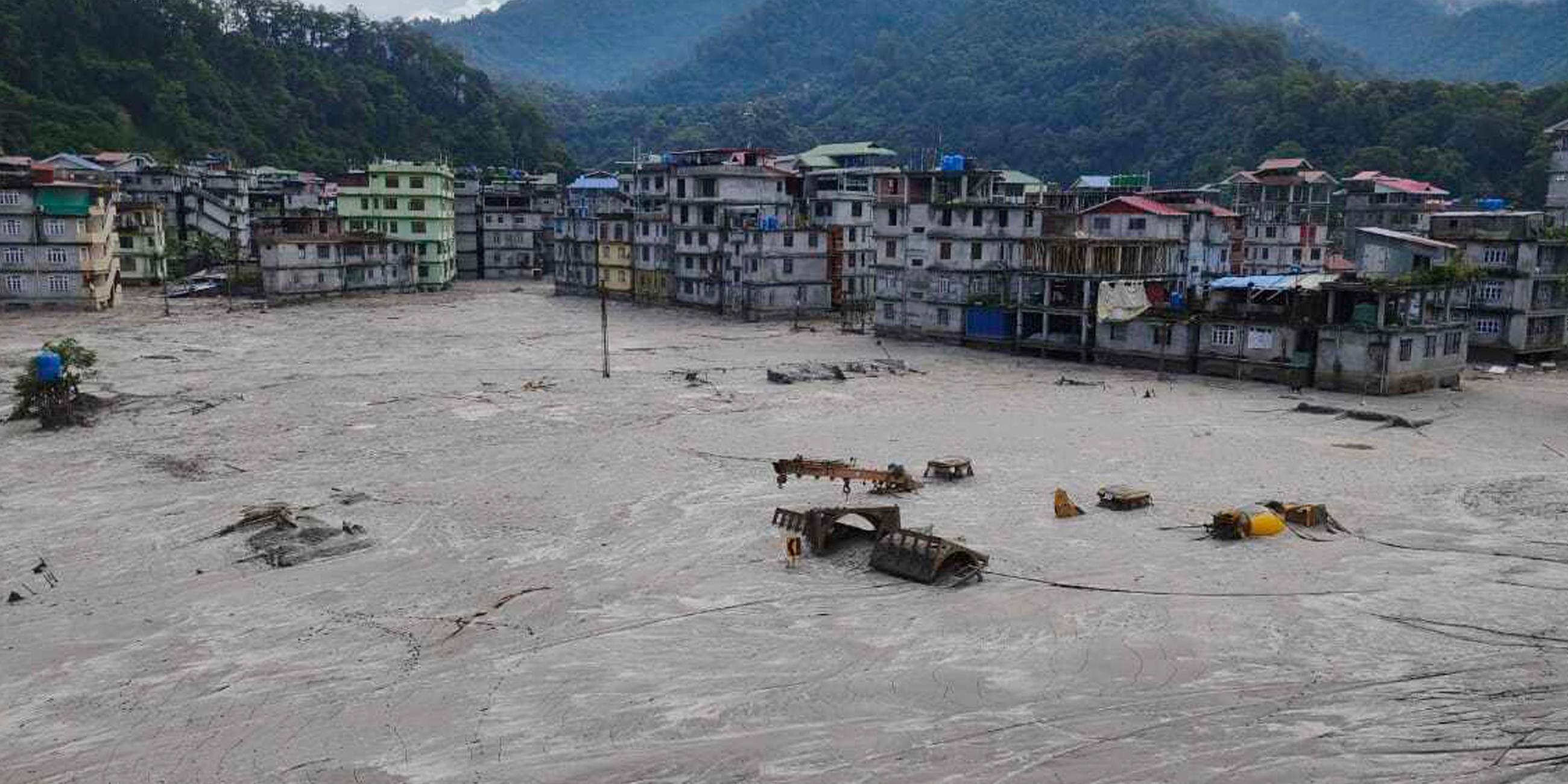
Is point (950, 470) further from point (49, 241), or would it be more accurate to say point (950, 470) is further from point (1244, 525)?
point (49, 241)

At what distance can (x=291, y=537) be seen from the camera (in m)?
24.7

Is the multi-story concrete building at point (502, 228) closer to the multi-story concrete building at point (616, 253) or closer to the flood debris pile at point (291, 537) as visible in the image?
the multi-story concrete building at point (616, 253)

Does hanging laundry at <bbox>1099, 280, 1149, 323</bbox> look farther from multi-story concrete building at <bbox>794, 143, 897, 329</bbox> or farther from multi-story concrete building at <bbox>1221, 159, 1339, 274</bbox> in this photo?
multi-story concrete building at <bbox>1221, 159, 1339, 274</bbox>

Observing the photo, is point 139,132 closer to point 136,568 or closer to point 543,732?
point 136,568

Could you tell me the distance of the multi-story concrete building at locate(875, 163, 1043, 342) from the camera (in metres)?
61.0

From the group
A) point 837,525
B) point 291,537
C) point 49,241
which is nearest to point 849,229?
point 49,241

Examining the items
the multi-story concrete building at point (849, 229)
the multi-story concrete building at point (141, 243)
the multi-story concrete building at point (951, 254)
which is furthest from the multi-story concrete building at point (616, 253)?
the multi-story concrete building at point (141, 243)

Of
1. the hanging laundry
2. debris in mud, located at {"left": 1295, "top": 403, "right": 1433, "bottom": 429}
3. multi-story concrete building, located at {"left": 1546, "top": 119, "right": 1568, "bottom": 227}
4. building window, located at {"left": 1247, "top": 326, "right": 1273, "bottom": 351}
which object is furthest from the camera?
multi-story concrete building, located at {"left": 1546, "top": 119, "right": 1568, "bottom": 227}

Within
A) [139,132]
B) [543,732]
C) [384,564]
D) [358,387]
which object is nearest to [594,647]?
[543,732]

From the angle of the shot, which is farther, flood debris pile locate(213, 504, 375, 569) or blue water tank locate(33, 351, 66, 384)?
blue water tank locate(33, 351, 66, 384)

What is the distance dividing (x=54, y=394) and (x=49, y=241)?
3828cm

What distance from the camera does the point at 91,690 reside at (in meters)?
17.5

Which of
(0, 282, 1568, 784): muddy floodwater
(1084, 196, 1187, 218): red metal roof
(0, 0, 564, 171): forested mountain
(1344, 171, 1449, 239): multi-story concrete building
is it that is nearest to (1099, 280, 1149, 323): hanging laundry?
(1084, 196, 1187, 218): red metal roof

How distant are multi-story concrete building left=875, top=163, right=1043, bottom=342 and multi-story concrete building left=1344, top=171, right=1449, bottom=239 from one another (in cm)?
4306
